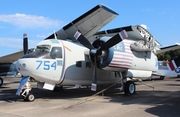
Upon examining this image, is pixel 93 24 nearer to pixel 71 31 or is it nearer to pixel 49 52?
pixel 71 31

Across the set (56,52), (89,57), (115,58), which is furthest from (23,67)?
(115,58)

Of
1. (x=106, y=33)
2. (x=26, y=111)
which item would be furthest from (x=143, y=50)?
(x=26, y=111)

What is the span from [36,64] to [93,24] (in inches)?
196

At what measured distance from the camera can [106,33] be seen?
15.0 metres

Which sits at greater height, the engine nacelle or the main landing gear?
the engine nacelle

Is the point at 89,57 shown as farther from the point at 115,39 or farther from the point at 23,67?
the point at 23,67

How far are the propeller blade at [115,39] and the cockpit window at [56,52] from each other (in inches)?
86.7

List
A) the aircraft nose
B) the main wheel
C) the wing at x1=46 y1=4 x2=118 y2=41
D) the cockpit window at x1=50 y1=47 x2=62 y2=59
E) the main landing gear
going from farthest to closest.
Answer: the main wheel
the wing at x1=46 y1=4 x2=118 y2=41
the cockpit window at x1=50 y1=47 x2=62 y2=59
the main landing gear
the aircraft nose

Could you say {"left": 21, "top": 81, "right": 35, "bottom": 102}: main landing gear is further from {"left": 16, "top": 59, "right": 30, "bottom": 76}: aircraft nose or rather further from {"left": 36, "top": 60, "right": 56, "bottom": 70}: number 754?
{"left": 36, "top": 60, "right": 56, "bottom": 70}: number 754

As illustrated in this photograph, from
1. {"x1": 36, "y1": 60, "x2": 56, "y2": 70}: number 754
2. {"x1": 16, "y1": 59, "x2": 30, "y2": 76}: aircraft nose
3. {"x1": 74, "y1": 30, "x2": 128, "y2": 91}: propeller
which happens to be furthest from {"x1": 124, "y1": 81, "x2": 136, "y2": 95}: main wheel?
{"x1": 16, "y1": 59, "x2": 30, "y2": 76}: aircraft nose

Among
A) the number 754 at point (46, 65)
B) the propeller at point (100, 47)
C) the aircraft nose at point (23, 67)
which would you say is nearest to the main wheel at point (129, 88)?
the propeller at point (100, 47)

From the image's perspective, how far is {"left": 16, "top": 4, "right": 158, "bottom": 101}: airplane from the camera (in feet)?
36.5

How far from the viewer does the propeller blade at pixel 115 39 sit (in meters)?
11.3

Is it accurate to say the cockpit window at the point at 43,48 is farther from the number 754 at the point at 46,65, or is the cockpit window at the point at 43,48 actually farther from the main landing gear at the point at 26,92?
the main landing gear at the point at 26,92
